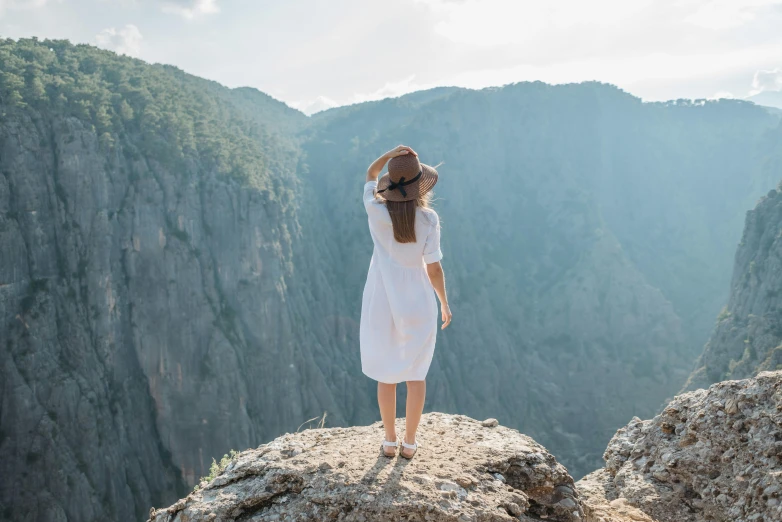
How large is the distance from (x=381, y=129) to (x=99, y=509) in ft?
227

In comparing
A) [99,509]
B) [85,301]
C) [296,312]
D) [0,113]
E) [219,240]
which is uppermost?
[0,113]

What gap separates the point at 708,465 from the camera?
5457mm

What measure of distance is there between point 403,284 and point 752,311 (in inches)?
2046

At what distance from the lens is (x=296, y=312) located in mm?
54594

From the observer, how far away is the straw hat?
15.9ft

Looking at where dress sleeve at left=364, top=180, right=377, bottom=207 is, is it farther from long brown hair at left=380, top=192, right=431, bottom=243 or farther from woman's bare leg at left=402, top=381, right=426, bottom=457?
woman's bare leg at left=402, top=381, right=426, bottom=457

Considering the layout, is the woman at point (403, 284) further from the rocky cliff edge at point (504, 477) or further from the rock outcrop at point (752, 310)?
the rock outcrop at point (752, 310)

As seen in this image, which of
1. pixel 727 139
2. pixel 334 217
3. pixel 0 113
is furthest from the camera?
pixel 727 139

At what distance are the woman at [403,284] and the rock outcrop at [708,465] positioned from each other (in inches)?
74.9

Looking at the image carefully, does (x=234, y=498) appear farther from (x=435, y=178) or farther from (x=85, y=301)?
(x=85, y=301)

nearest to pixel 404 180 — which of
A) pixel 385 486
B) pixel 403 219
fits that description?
pixel 403 219

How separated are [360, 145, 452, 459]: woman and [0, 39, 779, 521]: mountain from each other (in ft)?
120

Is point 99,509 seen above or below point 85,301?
below

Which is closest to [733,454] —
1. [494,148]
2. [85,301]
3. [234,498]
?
[234,498]
